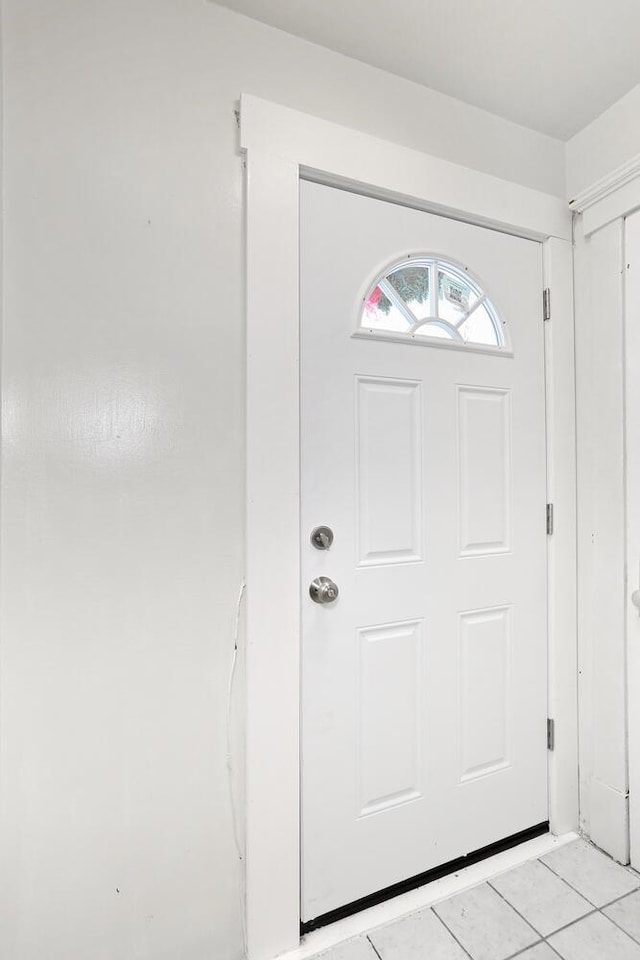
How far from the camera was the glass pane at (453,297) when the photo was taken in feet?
4.77

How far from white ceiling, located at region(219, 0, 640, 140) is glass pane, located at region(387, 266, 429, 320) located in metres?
0.55

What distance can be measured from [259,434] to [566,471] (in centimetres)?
107

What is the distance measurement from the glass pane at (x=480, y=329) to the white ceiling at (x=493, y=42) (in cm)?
64

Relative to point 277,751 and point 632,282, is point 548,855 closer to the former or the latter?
point 277,751

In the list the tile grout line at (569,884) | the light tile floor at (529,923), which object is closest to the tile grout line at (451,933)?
the light tile floor at (529,923)

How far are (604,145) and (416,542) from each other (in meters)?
1.41

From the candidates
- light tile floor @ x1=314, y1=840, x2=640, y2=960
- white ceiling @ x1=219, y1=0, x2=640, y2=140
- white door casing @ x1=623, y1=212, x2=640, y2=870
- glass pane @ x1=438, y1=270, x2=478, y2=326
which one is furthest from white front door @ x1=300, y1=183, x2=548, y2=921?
white ceiling @ x1=219, y1=0, x2=640, y2=140

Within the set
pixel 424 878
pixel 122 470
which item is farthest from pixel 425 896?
pixel 122 470

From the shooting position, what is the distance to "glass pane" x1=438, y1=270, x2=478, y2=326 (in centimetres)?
145

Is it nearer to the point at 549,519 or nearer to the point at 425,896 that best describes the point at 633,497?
the point at 549,519

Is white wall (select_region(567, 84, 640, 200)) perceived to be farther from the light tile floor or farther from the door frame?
the light tile floor

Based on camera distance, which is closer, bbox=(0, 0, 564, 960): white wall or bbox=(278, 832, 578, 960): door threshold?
bbox=(0, 0, 564, 960): white wall

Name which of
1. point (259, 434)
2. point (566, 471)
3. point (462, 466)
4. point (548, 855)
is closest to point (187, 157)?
point (259, 434)

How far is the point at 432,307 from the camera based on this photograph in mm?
1435
